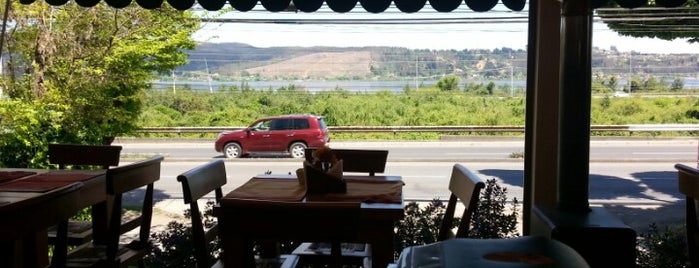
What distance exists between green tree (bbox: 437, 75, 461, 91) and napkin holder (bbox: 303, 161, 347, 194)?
912cm

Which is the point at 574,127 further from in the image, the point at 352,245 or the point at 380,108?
the point at 380,108

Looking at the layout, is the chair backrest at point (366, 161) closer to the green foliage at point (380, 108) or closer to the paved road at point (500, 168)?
the paved road at point (500, 168)

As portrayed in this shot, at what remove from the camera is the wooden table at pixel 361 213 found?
5.21 feet

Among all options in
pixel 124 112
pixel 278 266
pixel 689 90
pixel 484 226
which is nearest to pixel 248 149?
pixel 124 112

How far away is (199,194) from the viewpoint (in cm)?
239

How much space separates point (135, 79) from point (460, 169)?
5321mm

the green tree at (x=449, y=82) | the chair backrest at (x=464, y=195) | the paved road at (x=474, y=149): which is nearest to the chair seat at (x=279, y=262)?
the chair backrest at (x=464, y=195)

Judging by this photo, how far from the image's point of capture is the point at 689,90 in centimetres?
1134

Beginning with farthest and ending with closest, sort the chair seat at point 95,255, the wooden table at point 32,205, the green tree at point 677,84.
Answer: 1. the green tree at point 677,84
2. the chair seat at point 95,255
3. the wooden table at point 32,205

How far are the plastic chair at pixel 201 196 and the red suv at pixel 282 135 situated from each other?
3.50 metres

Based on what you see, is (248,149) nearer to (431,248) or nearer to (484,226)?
(484,226)

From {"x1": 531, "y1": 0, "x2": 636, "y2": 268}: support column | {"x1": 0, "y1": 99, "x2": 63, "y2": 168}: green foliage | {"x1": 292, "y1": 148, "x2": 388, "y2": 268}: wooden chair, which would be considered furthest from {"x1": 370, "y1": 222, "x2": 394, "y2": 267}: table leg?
{"x1": 0, "y1": 99, "x2": 63, "y2": 168}: green foliage

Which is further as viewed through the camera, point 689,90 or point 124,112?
point 689,90

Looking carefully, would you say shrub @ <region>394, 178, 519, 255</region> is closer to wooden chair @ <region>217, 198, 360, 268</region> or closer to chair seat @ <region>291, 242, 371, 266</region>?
chair seat @ <region>291, 242, 371, 266</region>
